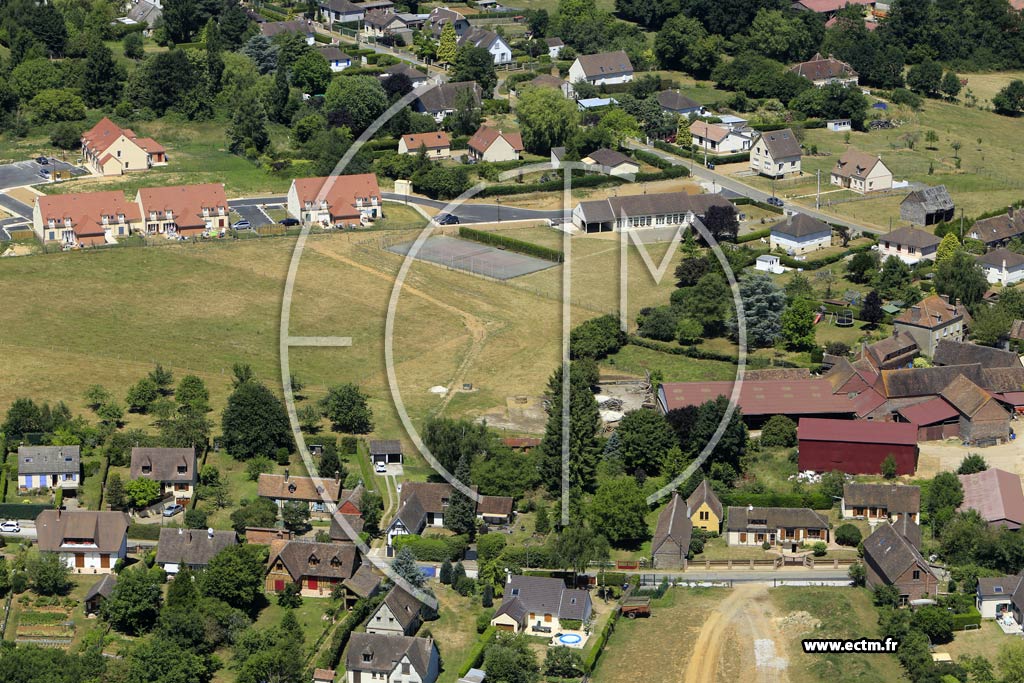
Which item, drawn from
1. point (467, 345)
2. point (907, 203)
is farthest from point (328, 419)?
point (907, 203)

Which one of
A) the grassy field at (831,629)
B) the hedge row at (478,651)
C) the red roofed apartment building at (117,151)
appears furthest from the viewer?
the red roofed apartment building at (117,151)

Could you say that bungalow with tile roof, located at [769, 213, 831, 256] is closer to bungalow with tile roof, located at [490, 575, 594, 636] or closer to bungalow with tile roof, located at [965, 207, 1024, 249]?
bungalow with tile roof, located at [965, 207, 1024, 249]

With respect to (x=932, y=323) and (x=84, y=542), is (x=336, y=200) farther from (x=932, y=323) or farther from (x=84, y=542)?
(x=84, y=542)

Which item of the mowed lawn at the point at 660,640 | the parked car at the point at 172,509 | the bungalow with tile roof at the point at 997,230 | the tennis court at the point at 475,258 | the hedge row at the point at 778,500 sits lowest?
the mowed lawn at the point at 660,640

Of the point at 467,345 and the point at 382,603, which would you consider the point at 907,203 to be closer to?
the point at 467,345

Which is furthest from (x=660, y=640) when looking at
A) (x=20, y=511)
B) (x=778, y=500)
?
(x=20, y=511)

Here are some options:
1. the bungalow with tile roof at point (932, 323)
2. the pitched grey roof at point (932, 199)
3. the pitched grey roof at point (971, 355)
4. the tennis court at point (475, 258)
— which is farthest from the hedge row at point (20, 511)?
the pitched grey roof at point (932, 199)

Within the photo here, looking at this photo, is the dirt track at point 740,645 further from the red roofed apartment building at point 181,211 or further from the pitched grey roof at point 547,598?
the red roofed apartment building at point 181,211
